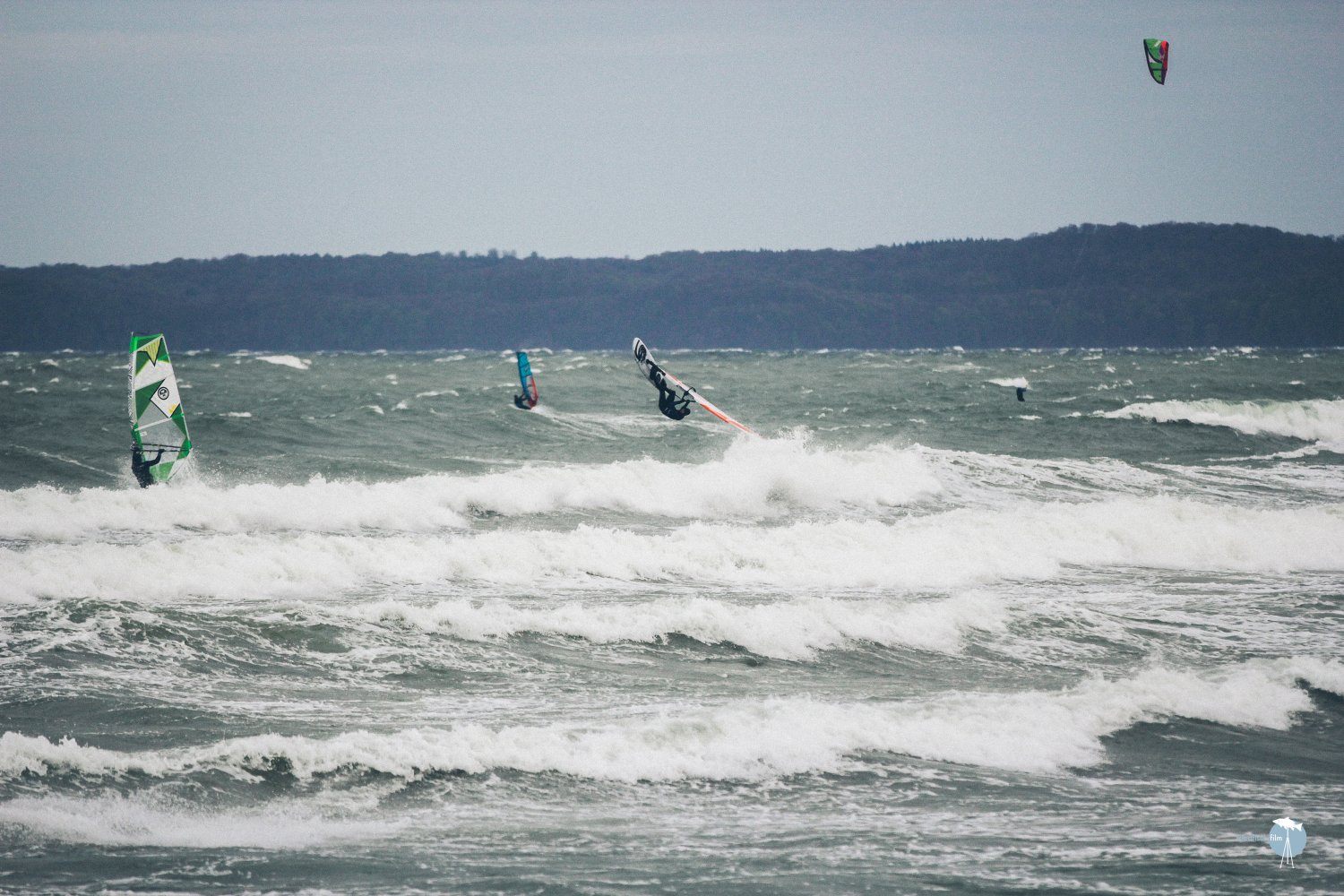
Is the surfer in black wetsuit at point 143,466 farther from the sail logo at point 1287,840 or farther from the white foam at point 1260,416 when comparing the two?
the white foam at point 1260,416

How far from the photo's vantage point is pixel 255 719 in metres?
10.8

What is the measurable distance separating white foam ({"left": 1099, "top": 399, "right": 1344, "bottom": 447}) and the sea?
40.2ft

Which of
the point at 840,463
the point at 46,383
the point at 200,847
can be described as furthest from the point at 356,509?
the point at 46,383

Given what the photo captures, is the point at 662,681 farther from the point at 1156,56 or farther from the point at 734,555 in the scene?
the point at 1156,56

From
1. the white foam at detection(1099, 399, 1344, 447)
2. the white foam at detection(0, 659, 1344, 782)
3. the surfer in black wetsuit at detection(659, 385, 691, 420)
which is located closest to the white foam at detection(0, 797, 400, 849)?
the white foam at detection(0, 659, 1344, 782)

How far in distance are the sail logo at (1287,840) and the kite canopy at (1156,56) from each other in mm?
19752

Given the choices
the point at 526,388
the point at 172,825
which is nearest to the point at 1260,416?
the point at 526,388

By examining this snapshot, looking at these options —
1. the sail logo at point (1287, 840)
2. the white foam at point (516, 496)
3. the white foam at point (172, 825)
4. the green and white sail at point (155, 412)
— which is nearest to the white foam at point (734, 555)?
the white foam at point (516, 496)

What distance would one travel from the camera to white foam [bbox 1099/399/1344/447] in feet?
129

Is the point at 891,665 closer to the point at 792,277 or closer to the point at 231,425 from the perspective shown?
the point at 231,425

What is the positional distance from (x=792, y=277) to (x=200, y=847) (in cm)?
16862

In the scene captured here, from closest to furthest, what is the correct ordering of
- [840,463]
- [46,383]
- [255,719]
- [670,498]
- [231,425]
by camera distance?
[255,719] < [670,498] < [840,463] < [231,425] < [46,383]

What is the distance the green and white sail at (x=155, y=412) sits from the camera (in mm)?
20875

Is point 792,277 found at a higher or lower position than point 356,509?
higher
